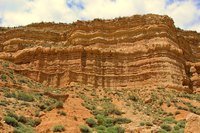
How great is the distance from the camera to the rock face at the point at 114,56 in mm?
43562

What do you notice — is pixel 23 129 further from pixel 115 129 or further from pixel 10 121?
pixel 115 129

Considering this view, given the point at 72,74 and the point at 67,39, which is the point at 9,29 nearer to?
the point at 67,39

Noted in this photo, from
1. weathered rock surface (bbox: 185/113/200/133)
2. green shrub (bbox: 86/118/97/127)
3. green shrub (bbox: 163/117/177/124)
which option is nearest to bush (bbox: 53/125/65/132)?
green shrub (bbox: 86/118/97/127)

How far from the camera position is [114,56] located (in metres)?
45.9

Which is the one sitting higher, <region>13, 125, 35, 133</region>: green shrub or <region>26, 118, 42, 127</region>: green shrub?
<region>26, 118, 42, 127</region>: green shrub

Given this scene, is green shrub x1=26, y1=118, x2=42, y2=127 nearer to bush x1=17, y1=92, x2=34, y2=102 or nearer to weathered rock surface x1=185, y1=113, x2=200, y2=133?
bush x1=17, y1=92, x2=34, y2=102

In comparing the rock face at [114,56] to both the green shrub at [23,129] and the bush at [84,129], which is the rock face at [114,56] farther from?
the green shrub at [23,129]

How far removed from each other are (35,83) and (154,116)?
47.8ft

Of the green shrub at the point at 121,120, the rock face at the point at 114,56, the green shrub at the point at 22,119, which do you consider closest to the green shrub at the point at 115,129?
the green shrub at the point at 121,120

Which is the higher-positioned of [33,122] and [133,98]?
[133,98]

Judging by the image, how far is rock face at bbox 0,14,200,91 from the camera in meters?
43.6

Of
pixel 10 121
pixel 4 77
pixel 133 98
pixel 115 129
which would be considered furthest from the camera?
pixel 133 98

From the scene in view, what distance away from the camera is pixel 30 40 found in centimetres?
5231

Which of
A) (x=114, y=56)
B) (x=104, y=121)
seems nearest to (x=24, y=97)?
(x=104, y=121)
